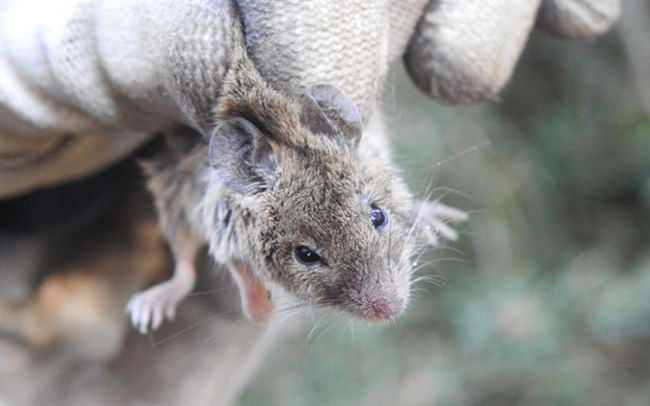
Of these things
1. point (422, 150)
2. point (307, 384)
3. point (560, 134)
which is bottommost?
point (307, 384)

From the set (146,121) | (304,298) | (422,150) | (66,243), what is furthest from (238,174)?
(422,150)

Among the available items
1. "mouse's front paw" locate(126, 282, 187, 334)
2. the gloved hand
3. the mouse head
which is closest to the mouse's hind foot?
"mouse's front paw" locate(126, 282, 187, 334)

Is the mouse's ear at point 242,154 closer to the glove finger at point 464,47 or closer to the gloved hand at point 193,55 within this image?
the gloved hand at point 193,55

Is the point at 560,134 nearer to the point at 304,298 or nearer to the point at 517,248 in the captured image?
the point at 517,248

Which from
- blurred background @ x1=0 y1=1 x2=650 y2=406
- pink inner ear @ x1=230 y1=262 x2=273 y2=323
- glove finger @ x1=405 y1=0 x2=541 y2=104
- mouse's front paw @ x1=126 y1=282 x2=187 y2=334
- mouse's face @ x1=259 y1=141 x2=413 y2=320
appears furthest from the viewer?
blurred background @ x1=0 y1=1 x2=650 y2=406

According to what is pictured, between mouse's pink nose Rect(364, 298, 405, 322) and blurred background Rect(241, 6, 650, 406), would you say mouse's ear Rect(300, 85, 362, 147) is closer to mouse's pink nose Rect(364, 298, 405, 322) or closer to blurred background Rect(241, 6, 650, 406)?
mouse's pink nose Rect(364, 298, 405, 322)

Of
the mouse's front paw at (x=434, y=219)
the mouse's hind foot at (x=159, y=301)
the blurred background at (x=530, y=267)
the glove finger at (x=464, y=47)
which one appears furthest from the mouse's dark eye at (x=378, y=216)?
the blurred background at (x=530, y=267)

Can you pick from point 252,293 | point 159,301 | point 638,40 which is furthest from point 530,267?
point 252,293
